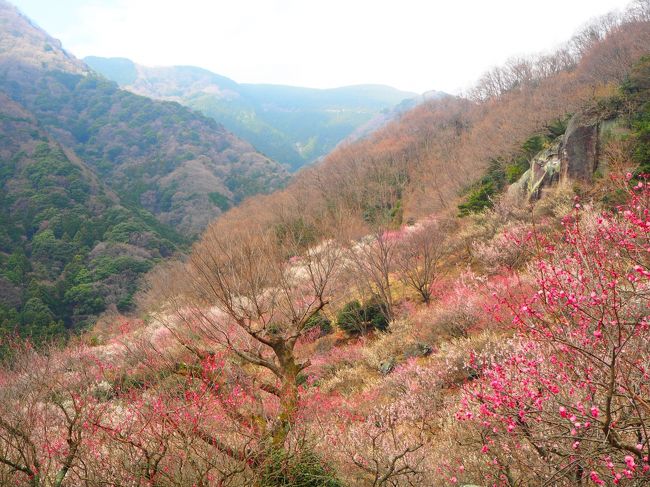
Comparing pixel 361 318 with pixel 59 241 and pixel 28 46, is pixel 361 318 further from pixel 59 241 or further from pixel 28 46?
pixel 28 46

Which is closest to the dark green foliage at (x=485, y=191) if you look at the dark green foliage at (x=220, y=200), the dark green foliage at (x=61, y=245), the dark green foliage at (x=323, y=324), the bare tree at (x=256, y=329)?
the dark green foliage at (x=323, y=324)

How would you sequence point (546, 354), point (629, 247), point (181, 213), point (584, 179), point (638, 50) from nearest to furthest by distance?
point (629, 247)
point (546, 354)
point (584, 179)
point (638, 50)
point (181, 213)

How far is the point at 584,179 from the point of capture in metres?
14.6

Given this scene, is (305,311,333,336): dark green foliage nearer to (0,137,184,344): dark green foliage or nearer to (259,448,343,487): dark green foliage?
(259,448,343,487): dark green foliage

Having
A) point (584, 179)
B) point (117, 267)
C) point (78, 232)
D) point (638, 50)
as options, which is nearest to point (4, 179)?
point (78, 232)

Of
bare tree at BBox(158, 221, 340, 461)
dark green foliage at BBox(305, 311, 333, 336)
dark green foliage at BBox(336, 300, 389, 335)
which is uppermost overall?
bare tree at BBox(158, 221, 340, 461)

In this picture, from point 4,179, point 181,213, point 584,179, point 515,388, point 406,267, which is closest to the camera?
point 515,388

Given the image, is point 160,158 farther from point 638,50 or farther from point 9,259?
point 638,50

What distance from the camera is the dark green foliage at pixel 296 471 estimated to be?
14.7 feet

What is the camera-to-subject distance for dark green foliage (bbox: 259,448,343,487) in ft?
14.7

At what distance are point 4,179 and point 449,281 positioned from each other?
6125 centimetres

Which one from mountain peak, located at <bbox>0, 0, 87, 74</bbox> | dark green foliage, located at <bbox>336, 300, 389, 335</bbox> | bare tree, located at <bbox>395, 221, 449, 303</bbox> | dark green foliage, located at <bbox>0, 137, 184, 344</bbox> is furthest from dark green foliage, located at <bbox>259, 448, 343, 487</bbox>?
mountain peak, located at <bbox>0, 0, 87, 74</bbox>

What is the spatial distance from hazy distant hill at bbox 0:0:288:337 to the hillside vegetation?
11.1 m

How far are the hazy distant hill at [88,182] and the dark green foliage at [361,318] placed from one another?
20837 millimetres
